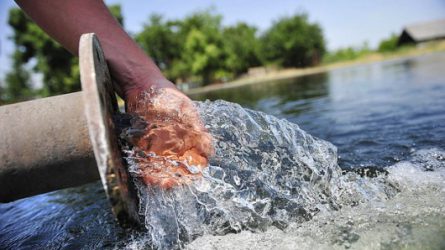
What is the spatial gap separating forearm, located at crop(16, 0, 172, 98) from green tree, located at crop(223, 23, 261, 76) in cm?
4674

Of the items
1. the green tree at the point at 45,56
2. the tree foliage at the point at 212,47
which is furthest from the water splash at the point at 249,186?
the tree foliage at the point at 212,47

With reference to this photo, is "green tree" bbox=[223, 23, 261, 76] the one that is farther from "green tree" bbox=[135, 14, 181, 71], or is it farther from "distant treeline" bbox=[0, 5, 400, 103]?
"green tree" bbox=[135, 14, 181, 71]

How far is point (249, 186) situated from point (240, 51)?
166ft

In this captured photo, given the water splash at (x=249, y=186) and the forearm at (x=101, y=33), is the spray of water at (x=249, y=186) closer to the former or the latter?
the water splash at (x=249, y=186)

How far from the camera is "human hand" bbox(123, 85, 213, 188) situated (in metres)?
2.42

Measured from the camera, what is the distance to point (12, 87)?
61469 mm

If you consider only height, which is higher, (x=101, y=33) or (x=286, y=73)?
(x=101, y=33)

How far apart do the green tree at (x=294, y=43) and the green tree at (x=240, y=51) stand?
1.72m

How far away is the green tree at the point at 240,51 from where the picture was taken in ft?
163

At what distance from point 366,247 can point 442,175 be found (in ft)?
4.27

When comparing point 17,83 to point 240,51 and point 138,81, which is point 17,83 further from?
point 138,81

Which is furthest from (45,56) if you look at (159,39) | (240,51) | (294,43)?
(294,43)

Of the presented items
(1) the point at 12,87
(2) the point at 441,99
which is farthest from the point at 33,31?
(2) the point at 441,99

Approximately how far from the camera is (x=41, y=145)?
6.97ft
